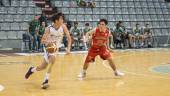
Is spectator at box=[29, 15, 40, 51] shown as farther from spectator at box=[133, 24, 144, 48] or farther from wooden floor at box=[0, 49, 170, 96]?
wooden floor at box=[0, 49, 170, 96]

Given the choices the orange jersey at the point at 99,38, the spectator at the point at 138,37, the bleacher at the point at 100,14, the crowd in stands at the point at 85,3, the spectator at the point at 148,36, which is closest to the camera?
the orange jersey at the point at 99,38

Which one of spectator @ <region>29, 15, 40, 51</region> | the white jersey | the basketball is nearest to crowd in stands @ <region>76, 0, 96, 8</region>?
spectator @ <region>29, 15, 40, 51</region>

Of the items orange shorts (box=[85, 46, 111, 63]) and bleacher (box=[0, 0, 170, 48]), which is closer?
orange shorts (box=[85, 46, 111, 63])

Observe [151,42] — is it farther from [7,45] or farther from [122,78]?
[122,78]

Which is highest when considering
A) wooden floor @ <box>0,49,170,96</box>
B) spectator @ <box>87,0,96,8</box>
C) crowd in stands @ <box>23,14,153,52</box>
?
spectator @ <box>87,0,96,8</box>

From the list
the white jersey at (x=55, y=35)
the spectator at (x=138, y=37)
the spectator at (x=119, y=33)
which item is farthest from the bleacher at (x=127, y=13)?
the white jersey at (x=55, y=35)

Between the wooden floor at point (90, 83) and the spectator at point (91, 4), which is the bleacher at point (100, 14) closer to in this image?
the spectator at point (91, 4)

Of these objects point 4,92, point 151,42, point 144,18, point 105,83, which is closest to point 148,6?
point 144,18

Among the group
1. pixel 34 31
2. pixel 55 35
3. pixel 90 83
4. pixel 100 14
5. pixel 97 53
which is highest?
pixel 100 14

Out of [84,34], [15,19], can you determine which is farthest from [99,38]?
[15,19]

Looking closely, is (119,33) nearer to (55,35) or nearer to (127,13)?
(127,13)

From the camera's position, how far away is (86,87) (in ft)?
31.1

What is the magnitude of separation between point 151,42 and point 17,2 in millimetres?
8299

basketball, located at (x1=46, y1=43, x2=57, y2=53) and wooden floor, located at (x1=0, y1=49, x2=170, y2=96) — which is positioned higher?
basketball, located at (x1=46, y1=43, x2=57, y2=53)
